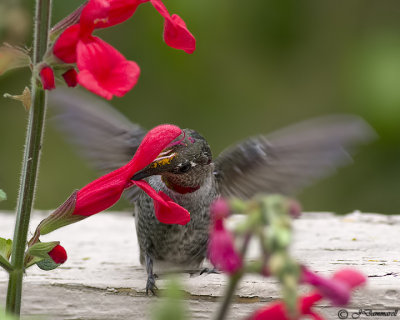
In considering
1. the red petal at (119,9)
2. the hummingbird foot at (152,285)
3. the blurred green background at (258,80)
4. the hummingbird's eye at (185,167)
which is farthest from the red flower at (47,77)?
the blurred green background at (258,80)

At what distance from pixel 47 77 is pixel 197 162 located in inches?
32.0

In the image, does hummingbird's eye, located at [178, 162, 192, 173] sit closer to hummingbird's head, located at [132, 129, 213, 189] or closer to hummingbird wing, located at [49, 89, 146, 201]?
hummingbird's head, located at [132, 129, 213, 189]

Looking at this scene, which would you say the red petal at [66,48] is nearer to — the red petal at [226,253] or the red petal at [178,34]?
the red petal at [178,34]

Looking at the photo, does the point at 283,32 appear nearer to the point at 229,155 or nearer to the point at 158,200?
the point at 229,155

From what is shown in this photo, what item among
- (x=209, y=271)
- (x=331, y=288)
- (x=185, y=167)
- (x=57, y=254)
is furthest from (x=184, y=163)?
(x=331, y=288)

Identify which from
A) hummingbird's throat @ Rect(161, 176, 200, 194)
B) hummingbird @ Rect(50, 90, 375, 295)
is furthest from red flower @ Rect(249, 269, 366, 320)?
hummingbird's throat @ Rect(161, 176, 200, 194)

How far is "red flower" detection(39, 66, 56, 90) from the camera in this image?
1.32 metres

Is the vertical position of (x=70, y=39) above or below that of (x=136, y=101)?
below

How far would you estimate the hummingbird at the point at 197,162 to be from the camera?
2.05 m

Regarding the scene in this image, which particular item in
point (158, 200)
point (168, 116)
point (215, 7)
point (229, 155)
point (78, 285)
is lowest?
point (78, 285)

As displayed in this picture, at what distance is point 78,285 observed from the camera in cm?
199

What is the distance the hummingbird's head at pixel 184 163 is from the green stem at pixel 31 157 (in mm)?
403

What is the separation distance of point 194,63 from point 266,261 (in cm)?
298

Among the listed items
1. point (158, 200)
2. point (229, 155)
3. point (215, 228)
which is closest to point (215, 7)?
point (229, 155)
